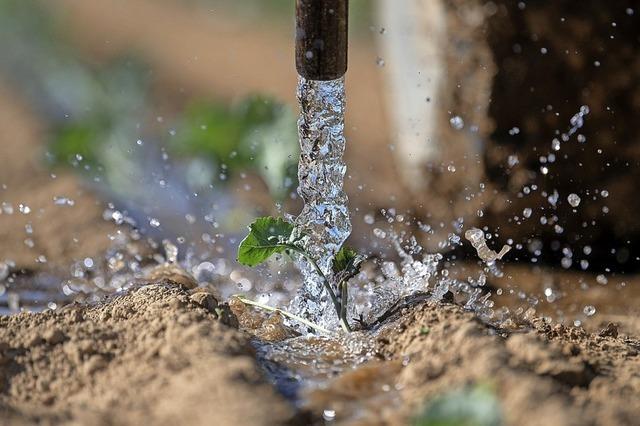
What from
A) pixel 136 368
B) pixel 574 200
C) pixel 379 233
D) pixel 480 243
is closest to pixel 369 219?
pixel 379 233

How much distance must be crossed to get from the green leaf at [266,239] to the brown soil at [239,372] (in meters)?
0.18

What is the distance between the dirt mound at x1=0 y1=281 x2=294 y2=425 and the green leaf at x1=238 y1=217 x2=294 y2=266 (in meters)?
0.17

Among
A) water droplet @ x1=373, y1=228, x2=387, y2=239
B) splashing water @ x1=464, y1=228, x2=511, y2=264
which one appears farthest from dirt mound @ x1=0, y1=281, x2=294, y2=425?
water droplet @ x1=373, y1=228, x2=387, y2=239

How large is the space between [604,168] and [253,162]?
1.15m

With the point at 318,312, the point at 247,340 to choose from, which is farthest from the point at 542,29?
the point at 247,340

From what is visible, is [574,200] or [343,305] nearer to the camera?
[343,305]

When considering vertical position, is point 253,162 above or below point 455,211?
above

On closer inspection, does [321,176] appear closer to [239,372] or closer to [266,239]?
[266,239]

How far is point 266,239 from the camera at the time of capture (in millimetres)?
1953

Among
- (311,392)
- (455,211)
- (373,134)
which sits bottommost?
(311,392)

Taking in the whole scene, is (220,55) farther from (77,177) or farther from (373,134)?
(77,177)

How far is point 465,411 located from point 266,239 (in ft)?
2.53

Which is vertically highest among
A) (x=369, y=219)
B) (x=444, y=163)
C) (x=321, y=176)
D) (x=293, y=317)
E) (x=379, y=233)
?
(x=444, y=163)

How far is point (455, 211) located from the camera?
3.34 m
